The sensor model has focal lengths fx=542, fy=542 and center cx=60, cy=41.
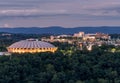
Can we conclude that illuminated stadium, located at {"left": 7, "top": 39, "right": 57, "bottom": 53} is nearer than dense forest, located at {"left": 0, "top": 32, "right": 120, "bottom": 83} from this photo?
No

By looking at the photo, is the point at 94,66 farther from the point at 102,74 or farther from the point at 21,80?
the point at 21,80

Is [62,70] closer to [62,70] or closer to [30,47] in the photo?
[62,70]

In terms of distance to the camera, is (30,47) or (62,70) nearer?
(62,70)

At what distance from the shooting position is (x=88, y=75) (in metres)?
54.5

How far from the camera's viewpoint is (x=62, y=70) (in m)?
56.7

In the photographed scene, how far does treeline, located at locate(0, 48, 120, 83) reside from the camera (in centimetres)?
5109

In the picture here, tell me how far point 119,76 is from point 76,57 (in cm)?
1158

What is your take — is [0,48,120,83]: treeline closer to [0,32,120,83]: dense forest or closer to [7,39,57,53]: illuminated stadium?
[0,32,120,83]: dense forest

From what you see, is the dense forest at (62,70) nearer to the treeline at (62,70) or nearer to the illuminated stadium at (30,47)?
the treeline at (62,70)

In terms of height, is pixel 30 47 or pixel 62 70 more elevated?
pixel 62 70

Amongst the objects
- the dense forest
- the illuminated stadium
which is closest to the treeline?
the dense forest

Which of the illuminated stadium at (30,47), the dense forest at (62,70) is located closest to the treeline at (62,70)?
the dense forest at (62,70)

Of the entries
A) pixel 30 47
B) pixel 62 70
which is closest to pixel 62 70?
pixel 62 70

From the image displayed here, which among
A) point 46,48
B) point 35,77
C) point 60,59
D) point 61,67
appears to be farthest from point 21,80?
point 46,48
